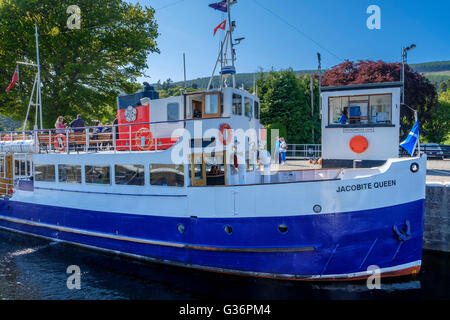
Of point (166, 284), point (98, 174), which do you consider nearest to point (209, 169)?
point (166, 284)

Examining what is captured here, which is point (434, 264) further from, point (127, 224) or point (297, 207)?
point (127, 224)

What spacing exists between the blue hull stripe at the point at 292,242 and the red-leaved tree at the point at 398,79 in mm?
22718

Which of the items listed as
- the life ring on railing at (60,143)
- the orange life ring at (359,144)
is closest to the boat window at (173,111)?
the life ring on railing at (60,143)

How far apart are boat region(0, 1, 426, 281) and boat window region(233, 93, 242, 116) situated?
6 centimetres

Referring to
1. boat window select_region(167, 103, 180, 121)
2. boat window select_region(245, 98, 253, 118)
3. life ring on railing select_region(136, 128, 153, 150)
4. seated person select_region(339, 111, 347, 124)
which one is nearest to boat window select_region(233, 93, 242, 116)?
boat window select_region(245, 98, 253, 118)

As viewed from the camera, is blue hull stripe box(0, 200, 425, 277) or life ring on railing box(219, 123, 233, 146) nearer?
blue hull stripe box(0, 200, 425, 277)

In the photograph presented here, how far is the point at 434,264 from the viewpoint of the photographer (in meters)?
10.3

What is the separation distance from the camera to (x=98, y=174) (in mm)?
10602

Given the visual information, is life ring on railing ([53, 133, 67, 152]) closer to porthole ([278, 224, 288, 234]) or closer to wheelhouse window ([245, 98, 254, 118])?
wheelhouse window ([245, 98, 254, 118])

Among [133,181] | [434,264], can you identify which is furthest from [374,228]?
[133,181]

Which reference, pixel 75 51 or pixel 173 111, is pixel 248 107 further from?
pixel 75 51

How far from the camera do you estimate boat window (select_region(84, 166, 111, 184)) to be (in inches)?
409

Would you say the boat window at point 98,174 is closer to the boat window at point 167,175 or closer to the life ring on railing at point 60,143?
the boat window at point 167,175
